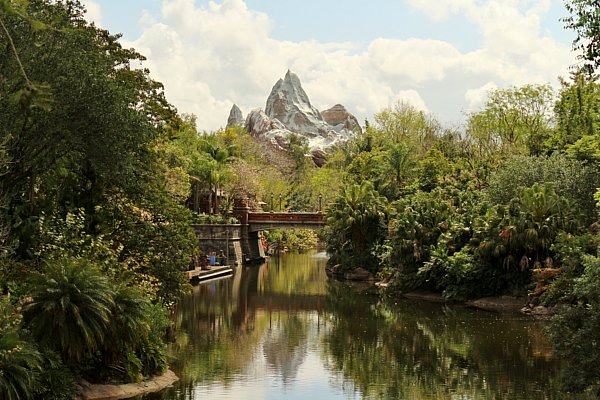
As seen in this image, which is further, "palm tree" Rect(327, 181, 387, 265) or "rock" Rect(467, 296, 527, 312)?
"palm tree" Rect(327, 181, 387, 265)

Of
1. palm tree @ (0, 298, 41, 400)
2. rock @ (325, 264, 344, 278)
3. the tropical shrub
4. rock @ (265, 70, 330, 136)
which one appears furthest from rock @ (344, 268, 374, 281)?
rock @ (265, 70, 330, 136)

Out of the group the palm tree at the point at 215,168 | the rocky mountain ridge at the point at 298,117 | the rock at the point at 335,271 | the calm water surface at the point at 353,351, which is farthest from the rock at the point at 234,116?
the calm water surface at the point at 353,351

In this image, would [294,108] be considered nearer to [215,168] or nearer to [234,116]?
[234,116]

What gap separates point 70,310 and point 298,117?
133 m

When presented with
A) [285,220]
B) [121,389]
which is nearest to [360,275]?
[285,220]

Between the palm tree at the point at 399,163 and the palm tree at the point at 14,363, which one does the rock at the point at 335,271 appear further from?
the palm tree at the point at 14,363

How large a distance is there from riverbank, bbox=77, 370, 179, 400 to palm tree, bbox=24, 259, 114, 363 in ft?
2.44

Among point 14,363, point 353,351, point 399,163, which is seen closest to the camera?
point 14,363

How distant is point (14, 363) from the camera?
47.9 ft

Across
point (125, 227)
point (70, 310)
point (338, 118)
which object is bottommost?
point (70, 310)

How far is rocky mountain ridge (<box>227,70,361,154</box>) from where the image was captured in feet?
452

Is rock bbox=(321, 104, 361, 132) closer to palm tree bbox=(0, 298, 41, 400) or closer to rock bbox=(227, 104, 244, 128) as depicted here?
rock bbox=(227, 104, 244, 128)

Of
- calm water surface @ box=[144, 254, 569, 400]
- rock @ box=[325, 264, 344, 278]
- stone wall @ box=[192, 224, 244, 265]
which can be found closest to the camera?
calm water surface @ box=[144, 254, 569, 400]

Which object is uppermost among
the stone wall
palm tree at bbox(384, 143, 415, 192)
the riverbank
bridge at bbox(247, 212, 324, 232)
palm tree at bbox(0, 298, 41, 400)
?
palm tree at bbox(384, 143, 415, 192)
